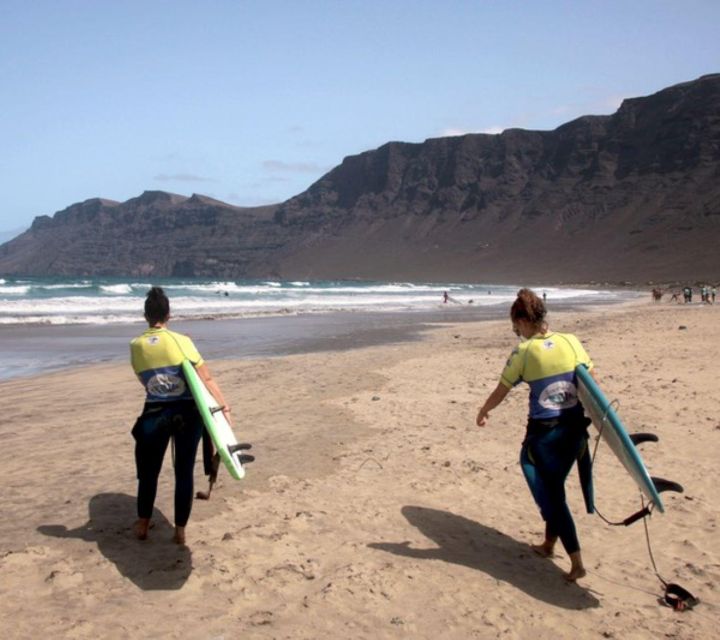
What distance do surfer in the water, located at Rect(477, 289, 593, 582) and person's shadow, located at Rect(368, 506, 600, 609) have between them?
0.16 metres

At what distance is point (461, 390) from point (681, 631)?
6.65 metres

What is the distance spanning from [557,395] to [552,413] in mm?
115

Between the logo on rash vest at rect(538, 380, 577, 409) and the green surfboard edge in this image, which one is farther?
the green surfboard edge

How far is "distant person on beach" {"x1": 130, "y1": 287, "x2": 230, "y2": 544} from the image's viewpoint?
14.8 ft

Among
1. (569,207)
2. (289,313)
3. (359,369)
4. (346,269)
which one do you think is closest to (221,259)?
(346,269)

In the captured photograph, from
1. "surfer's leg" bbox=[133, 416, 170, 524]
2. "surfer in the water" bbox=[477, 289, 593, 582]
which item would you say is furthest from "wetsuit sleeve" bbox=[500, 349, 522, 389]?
"surfer's leg" bbox=[133, 416, 170, 524]

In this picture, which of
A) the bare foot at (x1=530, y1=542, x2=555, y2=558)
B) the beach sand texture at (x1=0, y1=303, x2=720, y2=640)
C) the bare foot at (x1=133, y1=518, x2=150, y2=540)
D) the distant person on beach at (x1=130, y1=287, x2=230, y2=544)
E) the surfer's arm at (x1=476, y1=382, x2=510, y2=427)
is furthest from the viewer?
the bare foot at (x1=133, y1=518, x2=150, y2=540)

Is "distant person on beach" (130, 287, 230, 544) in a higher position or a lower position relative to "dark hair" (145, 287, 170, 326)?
lower

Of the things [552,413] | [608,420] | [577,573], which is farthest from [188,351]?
[577,573]

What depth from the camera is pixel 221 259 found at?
656ft

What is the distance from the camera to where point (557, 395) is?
4258 millimetres

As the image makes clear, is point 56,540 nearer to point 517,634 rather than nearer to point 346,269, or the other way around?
point 517,634

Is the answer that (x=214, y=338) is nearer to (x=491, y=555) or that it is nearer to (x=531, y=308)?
(x=491, y=555)

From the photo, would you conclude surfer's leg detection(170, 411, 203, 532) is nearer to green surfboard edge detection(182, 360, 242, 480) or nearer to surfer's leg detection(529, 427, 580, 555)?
green surfboard edge detection(182, 360, 242, 480)
